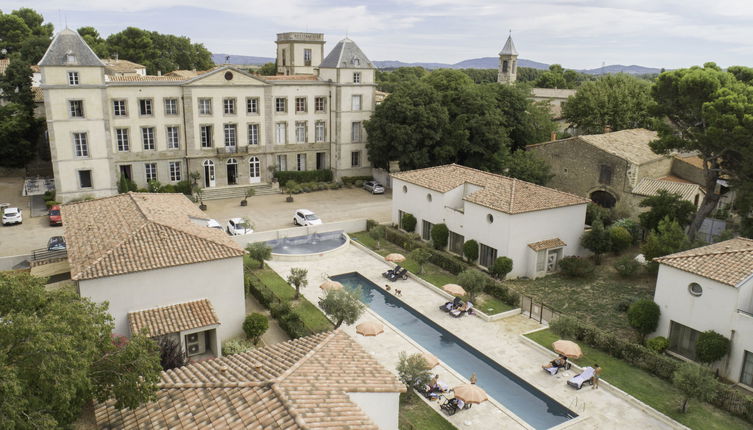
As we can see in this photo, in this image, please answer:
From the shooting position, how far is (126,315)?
74.6ft

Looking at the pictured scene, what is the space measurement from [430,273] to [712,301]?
15.9 meters

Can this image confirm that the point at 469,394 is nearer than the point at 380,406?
No

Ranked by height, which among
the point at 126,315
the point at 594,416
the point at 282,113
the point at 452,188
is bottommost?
the point at 594,416

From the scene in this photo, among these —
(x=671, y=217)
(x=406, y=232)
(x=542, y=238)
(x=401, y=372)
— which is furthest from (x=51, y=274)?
(x=671, y=217)

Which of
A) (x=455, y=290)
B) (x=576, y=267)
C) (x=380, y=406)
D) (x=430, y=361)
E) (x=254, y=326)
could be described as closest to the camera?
(x=380, y=406)

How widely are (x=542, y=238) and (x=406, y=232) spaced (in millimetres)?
10756

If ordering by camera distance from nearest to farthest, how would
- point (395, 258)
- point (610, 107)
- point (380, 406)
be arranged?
point (380, 406), point (395, 258), point (610, 107)

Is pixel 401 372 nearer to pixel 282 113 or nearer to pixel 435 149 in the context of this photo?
pixel 435 149

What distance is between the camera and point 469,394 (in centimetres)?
2070

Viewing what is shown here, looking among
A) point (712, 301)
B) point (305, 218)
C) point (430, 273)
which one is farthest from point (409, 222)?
point (712, 301)

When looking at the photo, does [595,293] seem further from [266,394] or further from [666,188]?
[266,394]

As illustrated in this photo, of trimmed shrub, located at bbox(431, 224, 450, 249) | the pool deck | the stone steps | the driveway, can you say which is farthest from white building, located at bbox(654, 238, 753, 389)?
the stone steps

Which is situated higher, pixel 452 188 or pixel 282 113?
pixel 282 113

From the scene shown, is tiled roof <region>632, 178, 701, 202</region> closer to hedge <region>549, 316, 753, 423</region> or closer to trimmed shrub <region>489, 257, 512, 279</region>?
trimmed shrub <region>489, 257, 512, 279</region>
